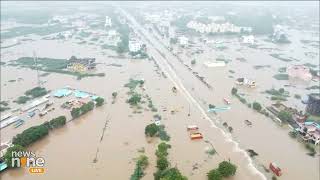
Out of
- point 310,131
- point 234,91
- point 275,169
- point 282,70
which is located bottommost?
point 275,169

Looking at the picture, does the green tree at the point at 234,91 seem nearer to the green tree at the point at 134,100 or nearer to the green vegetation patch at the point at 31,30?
the green tree at the point at 134,100

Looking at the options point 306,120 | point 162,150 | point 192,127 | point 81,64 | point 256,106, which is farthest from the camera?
point 81,64

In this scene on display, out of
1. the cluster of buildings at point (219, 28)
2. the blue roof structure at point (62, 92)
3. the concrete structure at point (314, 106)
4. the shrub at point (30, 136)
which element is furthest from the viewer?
the cluster of buildings at point (219, 28)

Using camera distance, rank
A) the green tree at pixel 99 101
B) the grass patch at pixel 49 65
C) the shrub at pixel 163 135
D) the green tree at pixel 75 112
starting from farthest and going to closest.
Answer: the grass patch at pixel 49 65 < the green tree at pixel 99 101 < the green tree at pixel 75 112 < the shrub at pixel 163 135

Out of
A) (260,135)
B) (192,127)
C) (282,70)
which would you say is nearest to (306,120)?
(260,135)

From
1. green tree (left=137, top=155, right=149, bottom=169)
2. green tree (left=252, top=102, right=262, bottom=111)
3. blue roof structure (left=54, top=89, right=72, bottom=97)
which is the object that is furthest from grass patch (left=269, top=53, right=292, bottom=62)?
green tree (left=137, top=155, right=149, bottom=169)

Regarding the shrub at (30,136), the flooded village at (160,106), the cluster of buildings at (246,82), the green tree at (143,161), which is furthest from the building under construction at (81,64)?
the green tree at (143,161)

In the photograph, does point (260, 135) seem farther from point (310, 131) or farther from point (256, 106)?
point (256, 106)
